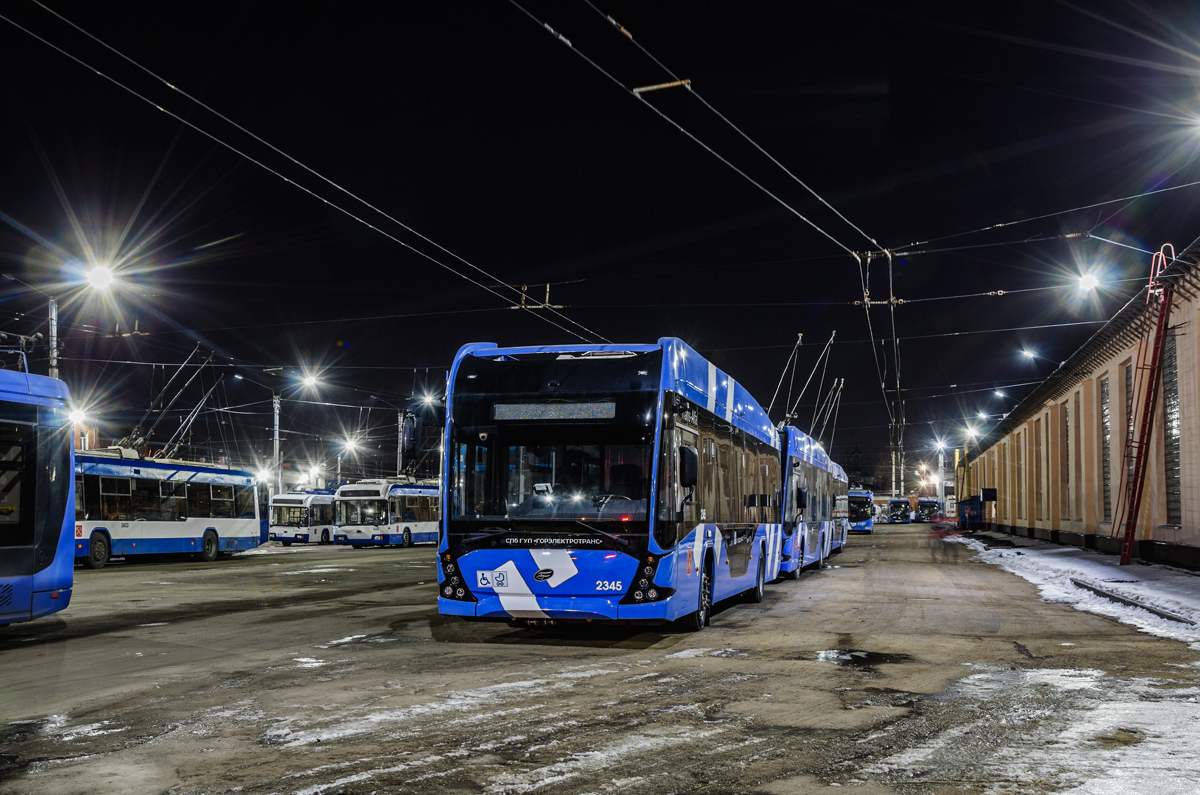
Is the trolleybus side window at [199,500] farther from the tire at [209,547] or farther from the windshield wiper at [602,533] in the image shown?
the windshield wiper at [602,533]

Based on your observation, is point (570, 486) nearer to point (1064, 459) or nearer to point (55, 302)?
point (55, 302)

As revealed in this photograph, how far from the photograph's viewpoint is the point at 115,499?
27.7 meters

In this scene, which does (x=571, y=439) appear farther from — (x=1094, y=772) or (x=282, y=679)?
(x=1094, y=772)

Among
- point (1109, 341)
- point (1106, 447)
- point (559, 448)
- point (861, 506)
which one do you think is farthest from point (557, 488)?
point (861, 506)

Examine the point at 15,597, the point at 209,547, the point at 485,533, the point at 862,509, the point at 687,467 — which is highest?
the point at 687,467

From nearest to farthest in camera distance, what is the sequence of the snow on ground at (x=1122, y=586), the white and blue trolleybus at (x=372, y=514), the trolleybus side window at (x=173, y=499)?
the snow on ground at (x=1122, y=586) < the trolleybus side window at (x=173, y=499) < the white and blue trolleybus at (x=372, y=514)

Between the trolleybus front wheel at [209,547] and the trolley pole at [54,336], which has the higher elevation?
the trolley pole at [54,336]

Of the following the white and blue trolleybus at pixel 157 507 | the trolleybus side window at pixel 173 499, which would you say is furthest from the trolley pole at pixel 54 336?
the trolleybus side window at pixel 173 499

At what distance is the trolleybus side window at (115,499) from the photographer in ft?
89.2

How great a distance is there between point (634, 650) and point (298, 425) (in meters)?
68.0

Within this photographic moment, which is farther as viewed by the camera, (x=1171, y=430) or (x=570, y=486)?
(x=1171, y=430)

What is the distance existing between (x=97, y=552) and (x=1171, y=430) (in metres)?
28.0

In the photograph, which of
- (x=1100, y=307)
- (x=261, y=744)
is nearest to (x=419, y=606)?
(x=261, y=744)

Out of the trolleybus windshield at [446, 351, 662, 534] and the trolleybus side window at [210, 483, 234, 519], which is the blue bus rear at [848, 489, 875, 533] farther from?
the trolleybus windshield at [446, 351, 662, 534]
